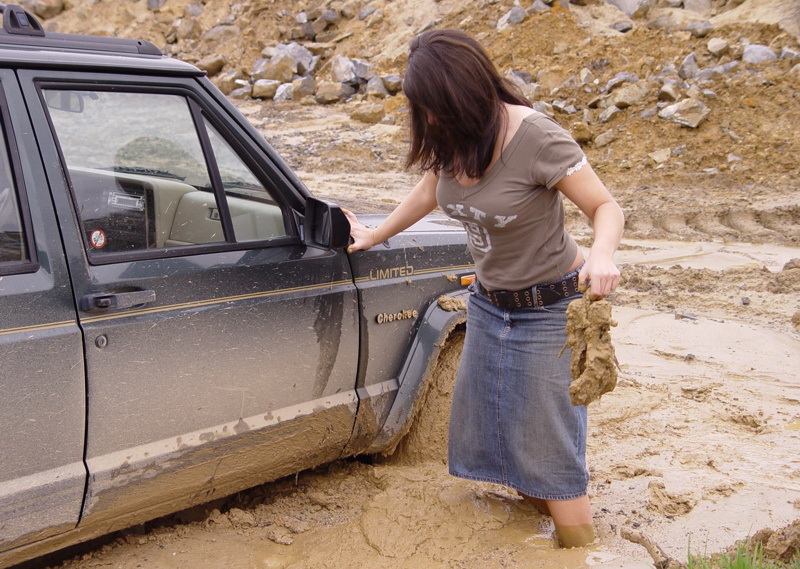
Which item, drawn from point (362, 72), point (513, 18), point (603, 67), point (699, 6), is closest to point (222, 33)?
point (362, 72)

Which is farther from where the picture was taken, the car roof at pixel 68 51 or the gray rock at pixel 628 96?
the gray rock at pixel 628 96

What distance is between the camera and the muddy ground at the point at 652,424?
2.99m

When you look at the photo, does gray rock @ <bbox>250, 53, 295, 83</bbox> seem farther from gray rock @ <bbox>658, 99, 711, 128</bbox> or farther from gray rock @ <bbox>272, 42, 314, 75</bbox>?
gray rock @ <bbox>658, 99, 711, 128</bbox>

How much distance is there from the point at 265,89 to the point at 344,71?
1.80m

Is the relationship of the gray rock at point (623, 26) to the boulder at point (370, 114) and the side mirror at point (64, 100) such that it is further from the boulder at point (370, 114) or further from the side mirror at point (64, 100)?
the side mirror at point (64, 100)

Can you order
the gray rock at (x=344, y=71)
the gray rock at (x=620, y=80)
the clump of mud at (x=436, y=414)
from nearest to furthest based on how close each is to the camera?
the clump of mud at (x=436, y=414), the gray rock at (x=620, y=80), the gray rock at (x=344, y=71)

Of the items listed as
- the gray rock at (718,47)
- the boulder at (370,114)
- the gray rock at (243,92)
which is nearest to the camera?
the gray rock at (718,47)

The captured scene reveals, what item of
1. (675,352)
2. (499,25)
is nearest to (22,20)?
(675,352)

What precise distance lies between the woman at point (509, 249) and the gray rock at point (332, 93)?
1348 centimetres

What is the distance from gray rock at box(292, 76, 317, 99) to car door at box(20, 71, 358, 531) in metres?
14.1

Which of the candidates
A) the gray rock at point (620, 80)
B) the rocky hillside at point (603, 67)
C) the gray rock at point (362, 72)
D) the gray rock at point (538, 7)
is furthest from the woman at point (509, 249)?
the gray rock at point (538, 7)

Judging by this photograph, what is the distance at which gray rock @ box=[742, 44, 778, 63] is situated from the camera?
13.2 meters

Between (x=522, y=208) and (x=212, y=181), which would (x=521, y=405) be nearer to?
(x=522, y=208)

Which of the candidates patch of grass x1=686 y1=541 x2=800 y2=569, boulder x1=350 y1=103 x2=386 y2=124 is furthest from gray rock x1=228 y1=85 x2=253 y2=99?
patch of grass x1=686 y1=541 x2=800 y2=569
